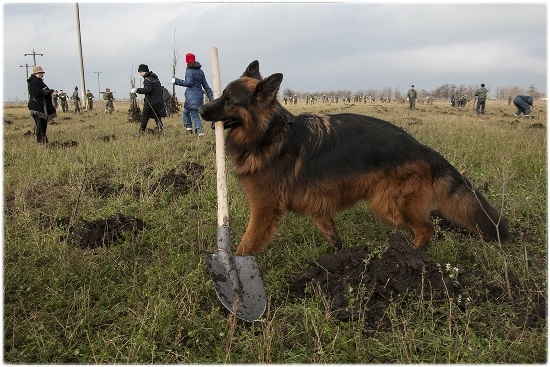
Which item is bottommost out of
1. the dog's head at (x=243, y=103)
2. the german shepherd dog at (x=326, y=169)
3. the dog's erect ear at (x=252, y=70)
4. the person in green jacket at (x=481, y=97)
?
the german shepherd dog at (x=326, y=169)

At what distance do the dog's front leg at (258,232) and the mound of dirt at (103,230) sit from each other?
140 cm

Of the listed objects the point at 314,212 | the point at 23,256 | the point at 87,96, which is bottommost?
the point at 23,256

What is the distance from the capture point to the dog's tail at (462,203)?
4.39 meters

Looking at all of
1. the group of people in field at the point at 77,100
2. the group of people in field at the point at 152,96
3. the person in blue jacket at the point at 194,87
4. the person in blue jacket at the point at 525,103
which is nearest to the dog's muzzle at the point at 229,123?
the group of people in field at the point at 152,96

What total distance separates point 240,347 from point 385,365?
102cm

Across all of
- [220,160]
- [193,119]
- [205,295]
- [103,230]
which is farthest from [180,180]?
[193,119]

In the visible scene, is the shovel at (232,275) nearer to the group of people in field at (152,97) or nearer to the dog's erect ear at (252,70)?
the dog's erect ear at (252,70)

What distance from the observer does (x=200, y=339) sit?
9.87ft

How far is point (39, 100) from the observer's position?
11.3 meters

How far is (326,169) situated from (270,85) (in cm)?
105

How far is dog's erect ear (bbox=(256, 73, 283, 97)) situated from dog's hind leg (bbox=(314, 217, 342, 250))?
62.3 inches

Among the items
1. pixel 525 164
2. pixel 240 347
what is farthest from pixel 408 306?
pixel 525 164

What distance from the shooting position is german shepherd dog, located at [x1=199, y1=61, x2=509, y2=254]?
4.16 m

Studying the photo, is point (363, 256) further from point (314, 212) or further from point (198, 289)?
point (198, 289)
